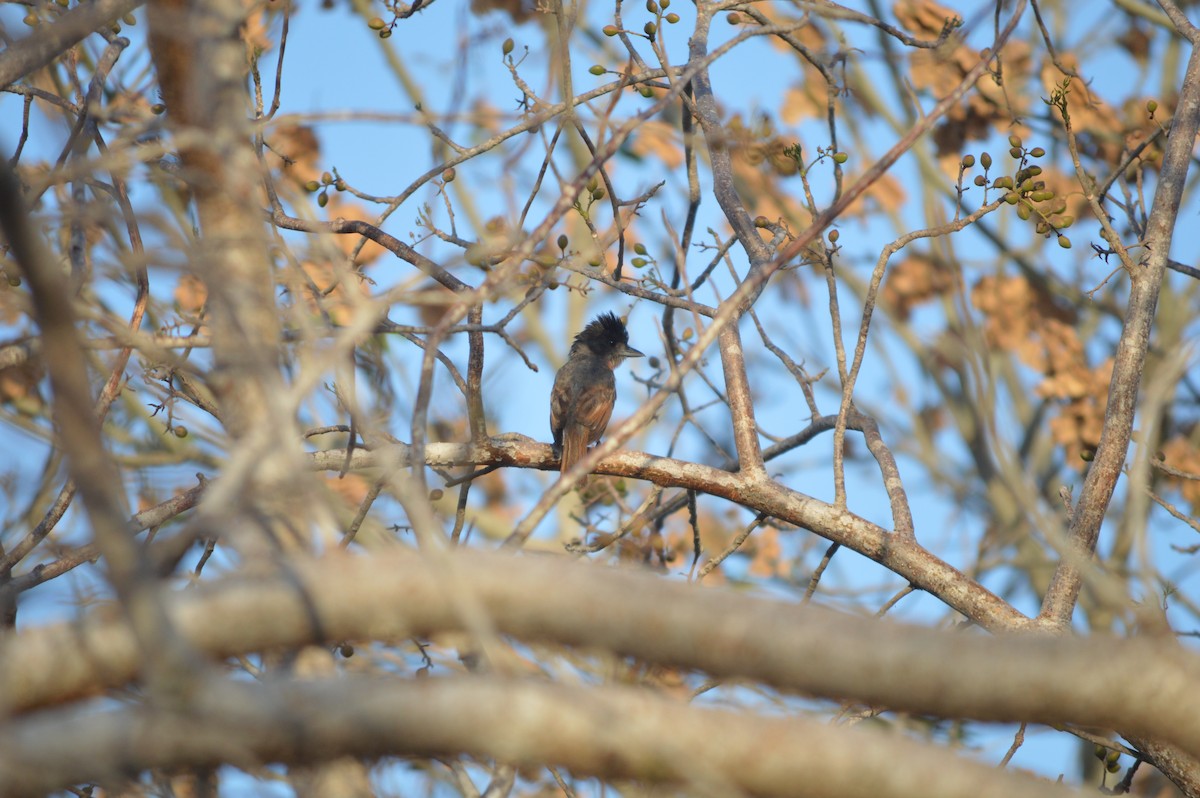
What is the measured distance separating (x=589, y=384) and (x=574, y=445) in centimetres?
133

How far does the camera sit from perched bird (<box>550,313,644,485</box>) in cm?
859

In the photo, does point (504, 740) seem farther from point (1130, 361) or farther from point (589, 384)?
point (589, 384)

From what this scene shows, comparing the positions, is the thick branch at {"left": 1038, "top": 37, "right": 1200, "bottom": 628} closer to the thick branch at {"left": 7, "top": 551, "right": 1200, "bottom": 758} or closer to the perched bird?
the thick branch at {"left": 7, "top": 551, "right": 1200, "bottom": 758}

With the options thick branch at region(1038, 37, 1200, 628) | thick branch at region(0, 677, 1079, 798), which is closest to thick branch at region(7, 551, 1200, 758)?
thick branch at region(0, 677, 1079, 798)

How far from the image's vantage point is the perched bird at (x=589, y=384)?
338 inches

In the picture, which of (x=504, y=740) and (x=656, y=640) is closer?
(x=504, y=740)

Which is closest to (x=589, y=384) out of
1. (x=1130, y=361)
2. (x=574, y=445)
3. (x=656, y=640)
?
(x=574, y=445)

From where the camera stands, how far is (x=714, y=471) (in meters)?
5.20

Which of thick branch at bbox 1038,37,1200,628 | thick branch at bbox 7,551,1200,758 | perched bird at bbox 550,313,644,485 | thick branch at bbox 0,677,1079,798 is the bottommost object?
thick branch at bbox 0,677,1079,798

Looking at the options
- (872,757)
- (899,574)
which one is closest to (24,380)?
(899,574)

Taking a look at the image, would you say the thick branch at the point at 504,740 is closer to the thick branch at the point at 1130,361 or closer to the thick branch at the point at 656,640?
the thick branch at the point at 656,640

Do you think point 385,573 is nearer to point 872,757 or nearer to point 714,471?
point 872,757

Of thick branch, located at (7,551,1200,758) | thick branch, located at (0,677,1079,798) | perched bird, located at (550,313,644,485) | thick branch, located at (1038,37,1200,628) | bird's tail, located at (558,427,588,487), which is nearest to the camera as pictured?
thick branch, located at (0,677,1079,798)

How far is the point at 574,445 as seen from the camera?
7887mm
